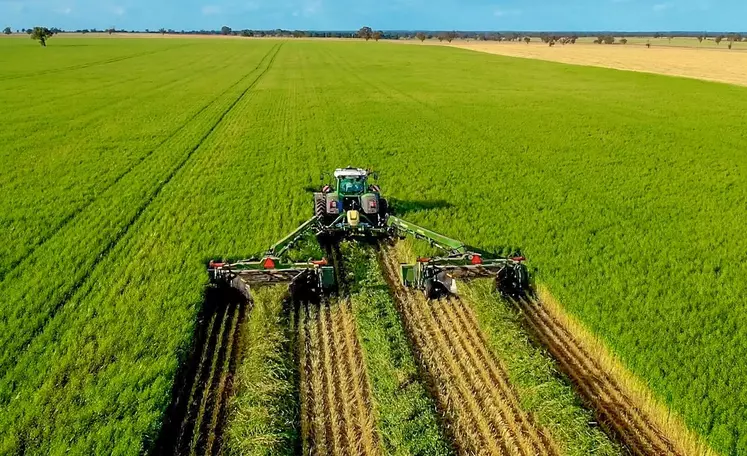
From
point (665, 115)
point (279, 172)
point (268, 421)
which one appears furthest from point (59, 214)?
point (665, 115)

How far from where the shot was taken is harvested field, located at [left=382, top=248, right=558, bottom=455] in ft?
23.6

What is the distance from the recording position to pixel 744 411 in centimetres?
743

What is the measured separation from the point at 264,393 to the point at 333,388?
3.40ft

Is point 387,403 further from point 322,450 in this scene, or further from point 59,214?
point 59,214

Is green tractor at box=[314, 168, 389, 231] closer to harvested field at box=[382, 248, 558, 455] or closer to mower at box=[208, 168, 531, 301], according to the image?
mower at box=[208, 168, 531, 301]

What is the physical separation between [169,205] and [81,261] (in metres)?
4.59

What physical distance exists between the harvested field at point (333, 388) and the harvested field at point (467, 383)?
3.58 feet

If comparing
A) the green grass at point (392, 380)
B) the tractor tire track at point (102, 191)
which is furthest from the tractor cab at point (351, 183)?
the tractor tire track at point (102, 191)

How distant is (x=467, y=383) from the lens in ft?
27.2

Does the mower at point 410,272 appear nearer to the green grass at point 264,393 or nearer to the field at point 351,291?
the field at point 351,291

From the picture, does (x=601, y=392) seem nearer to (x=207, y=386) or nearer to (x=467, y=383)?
(x=467, y=383)

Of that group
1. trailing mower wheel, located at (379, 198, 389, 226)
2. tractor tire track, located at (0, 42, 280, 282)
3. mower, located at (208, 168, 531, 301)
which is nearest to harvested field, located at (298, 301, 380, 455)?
mower, located at (208, 168, 531, 301)

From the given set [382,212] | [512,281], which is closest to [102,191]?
[382,212]

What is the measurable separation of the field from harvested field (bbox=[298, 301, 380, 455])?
49 mm
